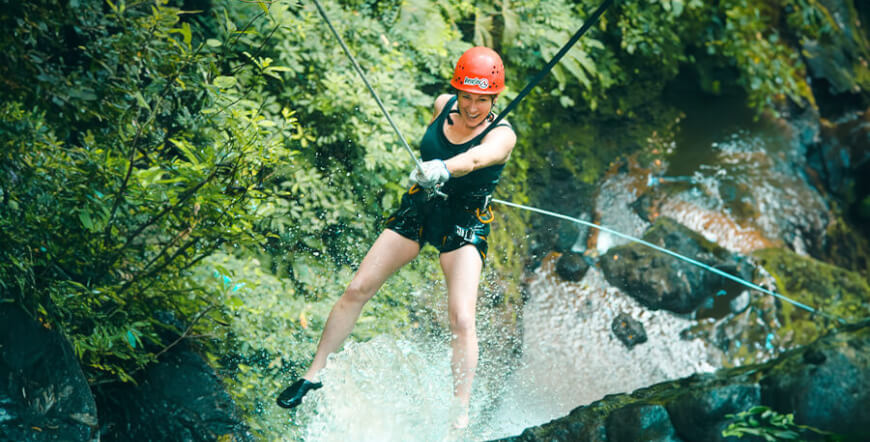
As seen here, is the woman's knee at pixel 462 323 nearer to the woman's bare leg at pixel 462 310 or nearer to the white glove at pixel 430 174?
the woman's bare leg at pixel 462 310

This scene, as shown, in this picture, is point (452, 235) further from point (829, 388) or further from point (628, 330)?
point (628, 330)

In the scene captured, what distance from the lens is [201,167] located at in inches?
130

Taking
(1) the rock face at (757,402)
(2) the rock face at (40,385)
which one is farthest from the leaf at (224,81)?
(1) the rock face at (757,402)

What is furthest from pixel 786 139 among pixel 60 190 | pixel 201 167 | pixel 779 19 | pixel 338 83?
pixel 60 190

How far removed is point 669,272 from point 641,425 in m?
3.36

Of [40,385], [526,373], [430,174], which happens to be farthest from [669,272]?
[40,385]

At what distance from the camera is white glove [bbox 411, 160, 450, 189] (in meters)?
3.21

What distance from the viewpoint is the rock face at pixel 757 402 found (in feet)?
10.2

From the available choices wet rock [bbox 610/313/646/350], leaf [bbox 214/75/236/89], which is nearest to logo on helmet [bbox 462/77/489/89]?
leaf [bbox 214/75/236/89]

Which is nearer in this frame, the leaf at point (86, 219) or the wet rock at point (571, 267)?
the leaf at point (86, 219)

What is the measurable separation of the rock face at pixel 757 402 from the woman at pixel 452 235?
0.72 meters

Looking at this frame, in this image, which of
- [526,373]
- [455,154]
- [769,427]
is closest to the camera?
[769,427]

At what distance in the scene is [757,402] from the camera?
3.41 metres

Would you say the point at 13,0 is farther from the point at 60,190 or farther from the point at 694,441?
the point at 694,441
